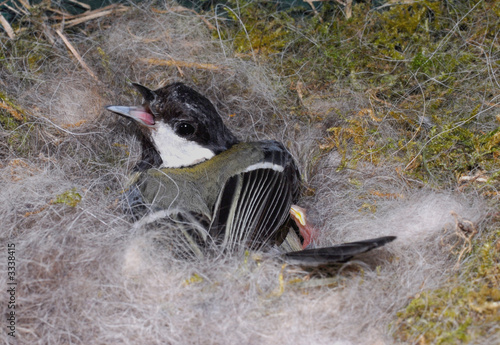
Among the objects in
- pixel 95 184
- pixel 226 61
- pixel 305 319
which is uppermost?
pixel 226 61

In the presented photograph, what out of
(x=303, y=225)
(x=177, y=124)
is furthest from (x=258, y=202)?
(x=177, y=124)

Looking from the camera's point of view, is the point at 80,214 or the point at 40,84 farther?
the point at 40,84

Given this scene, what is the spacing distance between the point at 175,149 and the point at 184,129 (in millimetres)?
90

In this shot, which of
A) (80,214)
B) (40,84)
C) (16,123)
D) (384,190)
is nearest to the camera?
(80,214)

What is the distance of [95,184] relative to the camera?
1739mm

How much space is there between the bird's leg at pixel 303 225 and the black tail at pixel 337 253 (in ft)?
1.36

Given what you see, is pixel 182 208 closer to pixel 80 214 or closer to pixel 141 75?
pixel 80 214

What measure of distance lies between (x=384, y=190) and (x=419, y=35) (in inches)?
31.7

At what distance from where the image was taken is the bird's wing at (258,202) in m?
1.47

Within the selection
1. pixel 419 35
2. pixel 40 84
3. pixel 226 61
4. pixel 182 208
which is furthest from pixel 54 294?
pixel 419 35

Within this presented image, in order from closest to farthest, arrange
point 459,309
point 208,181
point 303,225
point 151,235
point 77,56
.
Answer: point 459,309, point 151,235, point 208,181, point 303,225, point 77,56

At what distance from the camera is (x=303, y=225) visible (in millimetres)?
1802

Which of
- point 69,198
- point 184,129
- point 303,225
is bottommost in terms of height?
point 303,225

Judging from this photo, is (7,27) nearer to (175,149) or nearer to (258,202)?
(175,149)
